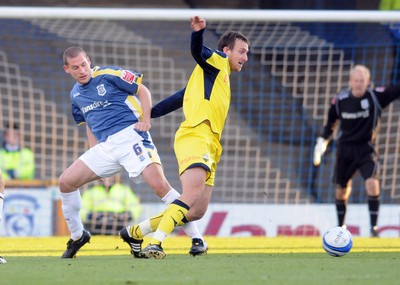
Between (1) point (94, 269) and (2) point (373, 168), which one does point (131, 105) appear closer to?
(1) point (94, 269)

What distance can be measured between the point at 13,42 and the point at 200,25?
1084 centimetres

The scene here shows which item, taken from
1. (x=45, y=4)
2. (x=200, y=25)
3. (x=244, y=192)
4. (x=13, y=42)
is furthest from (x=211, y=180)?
(x=45, y=4)

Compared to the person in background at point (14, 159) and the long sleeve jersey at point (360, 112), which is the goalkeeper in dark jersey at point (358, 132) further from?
the person in background at point (14, 159)

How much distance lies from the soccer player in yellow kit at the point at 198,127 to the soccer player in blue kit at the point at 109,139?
27 cm

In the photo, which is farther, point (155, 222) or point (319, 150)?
point (319, 150)

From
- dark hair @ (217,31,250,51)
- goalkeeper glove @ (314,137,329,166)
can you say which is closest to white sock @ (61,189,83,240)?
dark hair @ (217,31,250,51)

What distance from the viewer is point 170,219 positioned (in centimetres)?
761

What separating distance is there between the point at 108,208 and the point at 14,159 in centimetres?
181

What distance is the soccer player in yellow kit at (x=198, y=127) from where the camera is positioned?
7629 mm

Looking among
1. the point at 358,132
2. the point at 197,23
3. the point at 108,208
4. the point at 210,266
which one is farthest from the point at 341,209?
the point at 210,266

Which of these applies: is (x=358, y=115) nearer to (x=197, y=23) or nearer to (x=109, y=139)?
(x=109, y=139)

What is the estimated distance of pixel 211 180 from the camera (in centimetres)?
805

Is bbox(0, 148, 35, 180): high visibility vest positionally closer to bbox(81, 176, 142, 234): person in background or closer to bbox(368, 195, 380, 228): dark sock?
bbox(81, 176, 142, 234): person in background

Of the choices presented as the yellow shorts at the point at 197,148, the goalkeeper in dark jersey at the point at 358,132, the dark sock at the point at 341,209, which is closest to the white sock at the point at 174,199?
the yellow shorts at the point at 197,148
